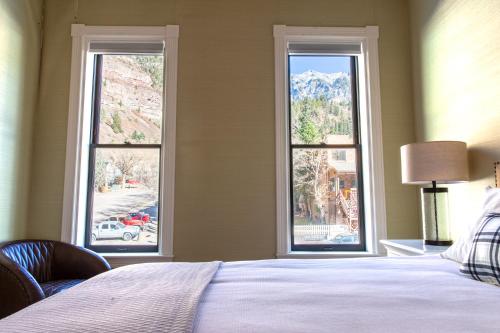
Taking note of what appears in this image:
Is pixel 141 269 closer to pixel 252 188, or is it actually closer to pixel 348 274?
pixel 348 274

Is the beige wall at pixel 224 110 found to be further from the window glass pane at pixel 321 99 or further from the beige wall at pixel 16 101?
the window glass pane at pixel 321 99

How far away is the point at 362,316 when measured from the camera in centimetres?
88

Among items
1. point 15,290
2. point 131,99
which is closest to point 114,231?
point 15,290

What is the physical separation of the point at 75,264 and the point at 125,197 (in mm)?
777

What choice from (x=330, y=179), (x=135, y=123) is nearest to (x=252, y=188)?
(x=330, y=179)

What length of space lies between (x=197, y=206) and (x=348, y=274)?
1916mm

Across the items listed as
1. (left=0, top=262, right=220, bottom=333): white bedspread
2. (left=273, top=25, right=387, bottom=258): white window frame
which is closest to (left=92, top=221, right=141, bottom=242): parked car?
(left=273, top=25, right=387, bottom=258): white window frame

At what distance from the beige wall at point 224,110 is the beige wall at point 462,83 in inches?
11.0

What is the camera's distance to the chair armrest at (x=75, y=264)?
2.58m

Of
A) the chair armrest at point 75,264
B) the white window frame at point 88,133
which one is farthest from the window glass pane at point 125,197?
the chair armrest at point 75,264

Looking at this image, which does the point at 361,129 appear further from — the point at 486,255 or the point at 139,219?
the point at 139,219

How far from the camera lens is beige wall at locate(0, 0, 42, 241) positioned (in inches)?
106

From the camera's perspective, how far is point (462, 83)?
242 centimetres

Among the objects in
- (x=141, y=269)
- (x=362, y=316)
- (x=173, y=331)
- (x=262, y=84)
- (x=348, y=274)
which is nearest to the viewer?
(x=173, y=331)
